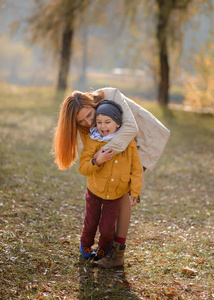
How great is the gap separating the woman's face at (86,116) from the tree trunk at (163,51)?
31.8 ft

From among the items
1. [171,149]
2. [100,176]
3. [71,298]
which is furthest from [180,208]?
[171,149]

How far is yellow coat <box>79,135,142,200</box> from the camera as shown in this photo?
113 inches

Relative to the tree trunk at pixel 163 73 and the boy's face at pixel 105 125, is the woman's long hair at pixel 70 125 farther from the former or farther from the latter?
the tree trunk at pixel 163 73

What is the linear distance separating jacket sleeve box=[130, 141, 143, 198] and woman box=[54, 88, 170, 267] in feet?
0.54

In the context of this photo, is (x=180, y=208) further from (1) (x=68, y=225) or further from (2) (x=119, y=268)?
(2) (x=119, y=268)

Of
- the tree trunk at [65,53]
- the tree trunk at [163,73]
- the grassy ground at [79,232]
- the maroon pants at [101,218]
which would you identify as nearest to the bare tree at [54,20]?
the tree trunk at [65,53]

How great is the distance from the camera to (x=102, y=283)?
2805mm

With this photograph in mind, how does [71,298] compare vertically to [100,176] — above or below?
below

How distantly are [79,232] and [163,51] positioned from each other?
10.5 meters

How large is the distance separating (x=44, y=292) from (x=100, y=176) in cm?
96

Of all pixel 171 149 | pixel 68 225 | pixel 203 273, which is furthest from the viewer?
pixel 171 149

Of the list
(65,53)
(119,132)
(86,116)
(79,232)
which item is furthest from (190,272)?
(65,53)

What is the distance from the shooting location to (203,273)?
3109 mm

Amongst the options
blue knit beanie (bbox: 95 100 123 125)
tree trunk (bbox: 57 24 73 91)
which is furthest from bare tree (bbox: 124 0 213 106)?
blue knit beanie (bbox: 95 100 123 125)
